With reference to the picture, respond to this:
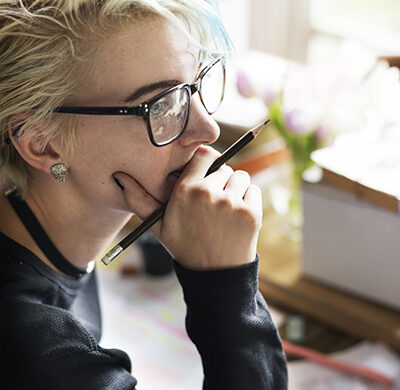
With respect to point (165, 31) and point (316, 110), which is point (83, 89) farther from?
point (316, 110)

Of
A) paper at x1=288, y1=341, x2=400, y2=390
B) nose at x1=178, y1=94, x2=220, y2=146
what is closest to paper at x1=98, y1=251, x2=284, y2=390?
paper at x1=288, y1=341, x2=400, y2=390

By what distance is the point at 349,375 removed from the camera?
114 centimetres

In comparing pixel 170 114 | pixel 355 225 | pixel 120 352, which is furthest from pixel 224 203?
pixel 355 225

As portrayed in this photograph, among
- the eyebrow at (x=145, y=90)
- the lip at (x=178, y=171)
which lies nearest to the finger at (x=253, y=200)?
the lip at (x=178, y=171)

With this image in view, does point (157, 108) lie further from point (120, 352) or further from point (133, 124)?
point (120, 352)

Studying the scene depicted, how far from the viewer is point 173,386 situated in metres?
1.14

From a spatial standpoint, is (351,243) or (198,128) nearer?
(198,128)

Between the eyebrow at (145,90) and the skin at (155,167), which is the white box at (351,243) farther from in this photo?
the eyebrow at (145,90)

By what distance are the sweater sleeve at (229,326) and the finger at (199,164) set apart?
0.13 m

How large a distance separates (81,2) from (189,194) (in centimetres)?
29

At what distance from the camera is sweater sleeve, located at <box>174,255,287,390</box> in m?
0.85

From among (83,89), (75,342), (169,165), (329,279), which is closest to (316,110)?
(329,279)

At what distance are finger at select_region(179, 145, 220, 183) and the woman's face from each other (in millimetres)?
13

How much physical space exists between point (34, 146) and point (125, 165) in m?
0.13
